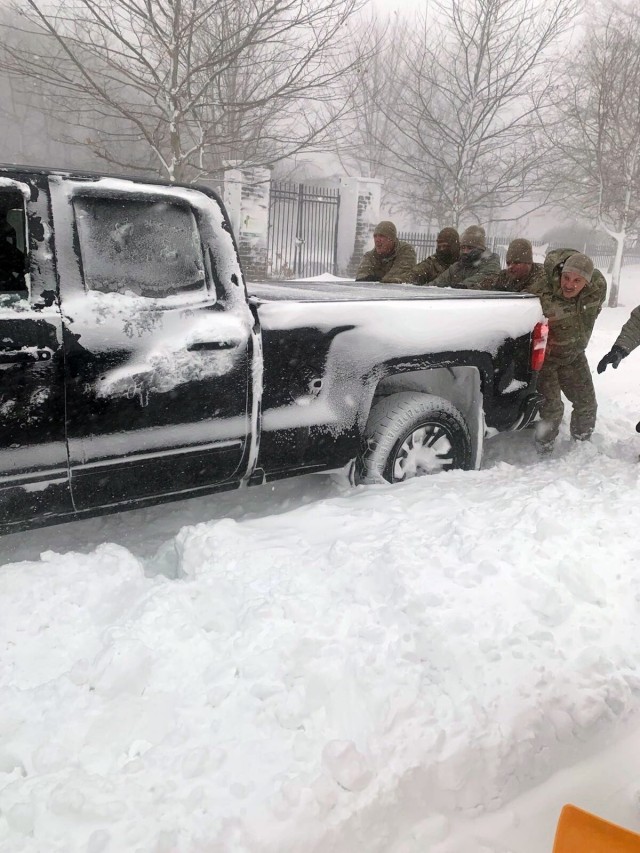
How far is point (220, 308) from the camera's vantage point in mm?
2982

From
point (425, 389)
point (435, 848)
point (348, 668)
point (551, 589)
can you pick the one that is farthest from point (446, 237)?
point (435, 848)

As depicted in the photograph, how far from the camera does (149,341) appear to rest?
2762mm

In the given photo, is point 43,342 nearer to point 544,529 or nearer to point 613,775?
point 544,529

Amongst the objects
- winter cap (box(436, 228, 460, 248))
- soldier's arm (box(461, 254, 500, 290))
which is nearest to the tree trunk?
winter cap (box(436, 228, 460, 248))

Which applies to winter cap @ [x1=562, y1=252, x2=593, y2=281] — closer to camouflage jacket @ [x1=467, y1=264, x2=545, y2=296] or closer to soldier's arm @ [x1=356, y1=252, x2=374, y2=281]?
camouflage jacket @ [x1=467, y1=264, x2=545, y2=296]

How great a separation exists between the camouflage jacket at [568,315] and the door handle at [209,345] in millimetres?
3056

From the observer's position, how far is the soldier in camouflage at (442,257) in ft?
25.1

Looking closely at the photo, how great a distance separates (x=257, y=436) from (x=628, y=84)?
52.0 feet

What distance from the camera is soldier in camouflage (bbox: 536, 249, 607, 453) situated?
16.6 ft

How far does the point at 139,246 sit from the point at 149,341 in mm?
410

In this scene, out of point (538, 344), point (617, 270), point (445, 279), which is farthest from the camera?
point (617, 270)

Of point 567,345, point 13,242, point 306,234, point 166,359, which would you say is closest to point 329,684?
point 166,359

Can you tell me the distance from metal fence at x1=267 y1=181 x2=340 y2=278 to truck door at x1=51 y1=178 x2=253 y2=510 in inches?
514

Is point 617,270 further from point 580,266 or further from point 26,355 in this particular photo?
point 26,355
